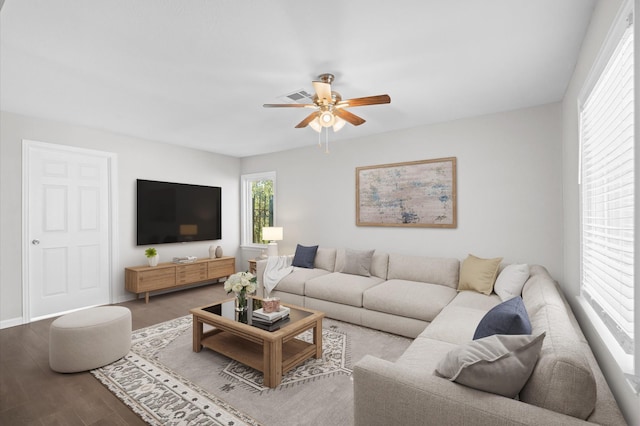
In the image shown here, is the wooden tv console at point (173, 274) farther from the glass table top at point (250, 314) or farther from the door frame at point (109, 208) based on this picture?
the glass table top at point (250, 314)

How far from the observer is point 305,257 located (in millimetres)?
4836

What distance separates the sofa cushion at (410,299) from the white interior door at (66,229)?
151 inches

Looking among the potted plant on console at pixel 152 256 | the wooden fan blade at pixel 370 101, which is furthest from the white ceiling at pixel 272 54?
the potted plant on console at pixel 152 256

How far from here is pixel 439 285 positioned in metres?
3.69

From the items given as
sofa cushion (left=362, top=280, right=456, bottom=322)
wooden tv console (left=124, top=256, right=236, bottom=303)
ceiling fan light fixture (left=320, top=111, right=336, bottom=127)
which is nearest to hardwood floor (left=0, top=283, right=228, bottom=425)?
wooden tv console (left=124, top=256, right=236, bottom=303)

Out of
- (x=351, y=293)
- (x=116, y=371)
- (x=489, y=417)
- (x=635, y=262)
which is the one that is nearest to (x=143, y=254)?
(x=116, y=371)

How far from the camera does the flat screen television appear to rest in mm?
4914

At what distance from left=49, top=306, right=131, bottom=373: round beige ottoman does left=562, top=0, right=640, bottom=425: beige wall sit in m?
3.35

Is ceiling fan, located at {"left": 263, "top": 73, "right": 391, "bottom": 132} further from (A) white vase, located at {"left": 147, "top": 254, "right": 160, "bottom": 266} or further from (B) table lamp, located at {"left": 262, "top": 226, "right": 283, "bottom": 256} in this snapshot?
(A) white vase, located at {"left": 147, "top": 254, "right": 160, "bottom": 266}

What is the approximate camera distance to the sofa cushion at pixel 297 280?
4.16 meters

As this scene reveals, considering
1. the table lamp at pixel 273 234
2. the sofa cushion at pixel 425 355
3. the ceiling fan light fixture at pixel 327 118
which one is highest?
the ceiling fan light fixture at pixel 327 118

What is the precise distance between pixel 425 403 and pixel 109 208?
4.89 meters

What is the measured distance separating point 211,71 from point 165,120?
1.69m

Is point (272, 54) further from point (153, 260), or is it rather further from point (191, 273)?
point (191, 273)
